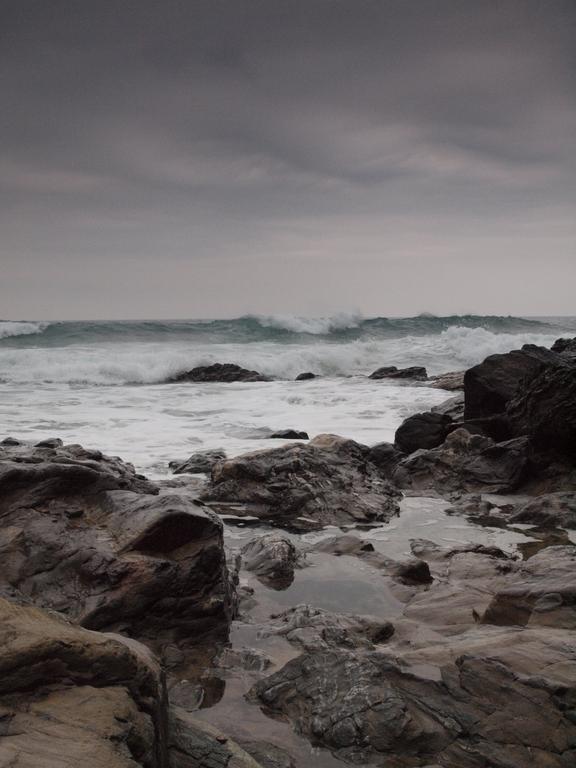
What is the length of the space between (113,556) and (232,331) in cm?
3719

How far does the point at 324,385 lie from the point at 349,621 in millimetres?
16513

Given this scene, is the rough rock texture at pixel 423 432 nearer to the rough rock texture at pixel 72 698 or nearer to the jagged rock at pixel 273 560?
the jagged rock at pixel 273 560

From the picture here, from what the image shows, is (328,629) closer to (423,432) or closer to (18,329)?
(423,432)

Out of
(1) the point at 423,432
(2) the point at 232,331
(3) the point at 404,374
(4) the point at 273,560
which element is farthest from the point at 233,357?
(4) the point at 273,560

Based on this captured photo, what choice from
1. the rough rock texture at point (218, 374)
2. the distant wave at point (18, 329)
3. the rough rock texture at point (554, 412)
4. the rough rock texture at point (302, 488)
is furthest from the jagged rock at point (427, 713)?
the distant wave at point (18, 329)

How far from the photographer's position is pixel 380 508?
641 centimetres

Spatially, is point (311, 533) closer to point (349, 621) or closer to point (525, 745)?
point (349, 621)

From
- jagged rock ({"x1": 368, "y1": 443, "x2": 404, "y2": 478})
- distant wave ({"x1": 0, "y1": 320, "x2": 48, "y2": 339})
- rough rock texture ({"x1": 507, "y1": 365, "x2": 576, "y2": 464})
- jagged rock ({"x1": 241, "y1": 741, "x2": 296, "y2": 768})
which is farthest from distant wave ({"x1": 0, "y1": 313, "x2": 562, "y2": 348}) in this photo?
jagged rock ({"x1": 241, "y1": 741, "x2": 296, "y2": 768})

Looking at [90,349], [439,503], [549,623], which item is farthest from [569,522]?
[90,349]

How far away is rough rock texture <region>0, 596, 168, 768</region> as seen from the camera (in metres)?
1.60

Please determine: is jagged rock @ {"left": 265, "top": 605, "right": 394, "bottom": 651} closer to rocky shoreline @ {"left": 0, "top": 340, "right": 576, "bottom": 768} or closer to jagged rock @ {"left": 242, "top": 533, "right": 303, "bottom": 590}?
rocky shoreline @ {"left": 0, "top": 340, "right": 576, "bottom": 768}

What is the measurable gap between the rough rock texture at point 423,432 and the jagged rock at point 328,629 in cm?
538

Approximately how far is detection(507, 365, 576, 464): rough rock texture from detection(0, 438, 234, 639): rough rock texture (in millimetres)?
4841

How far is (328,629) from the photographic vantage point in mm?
3523
